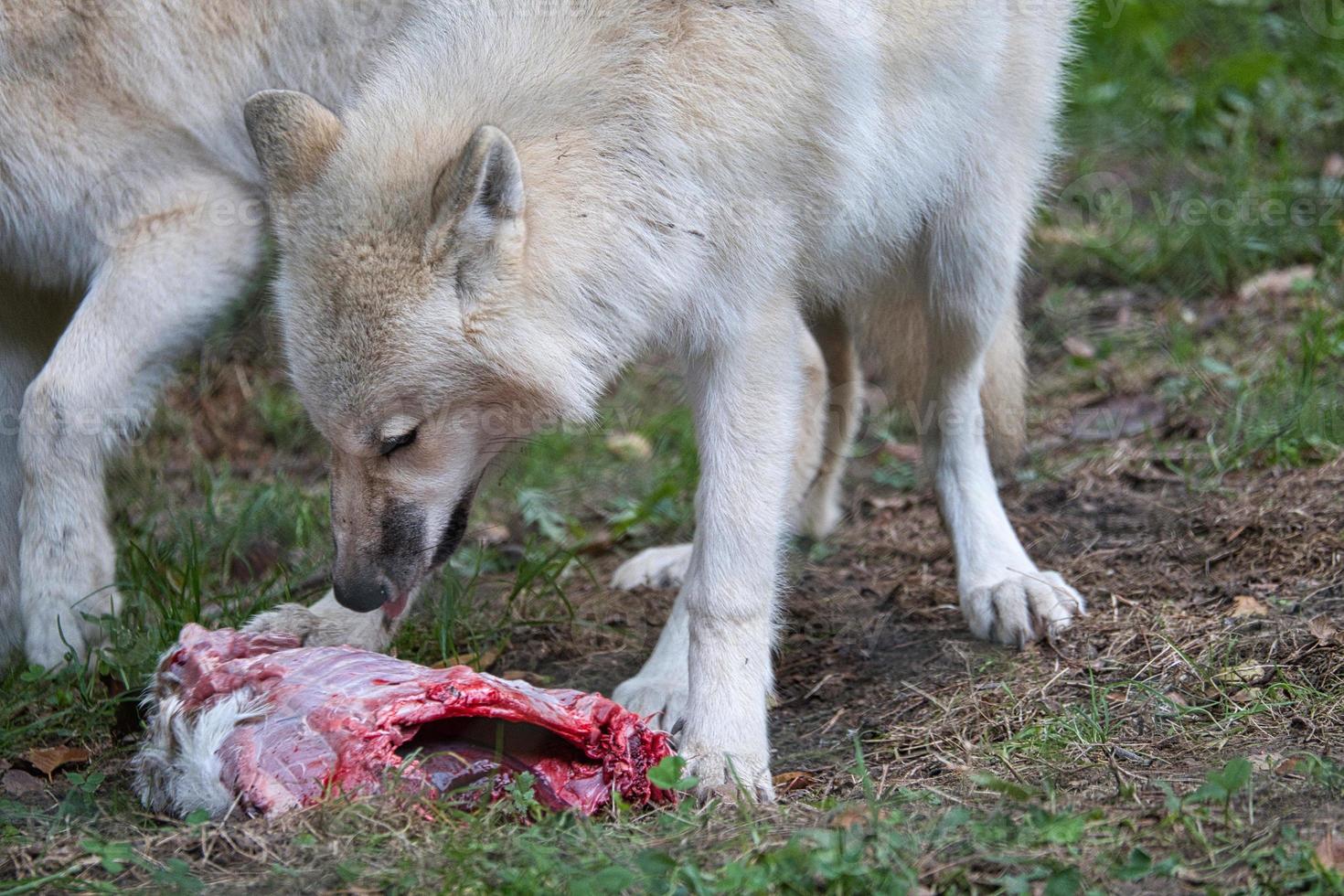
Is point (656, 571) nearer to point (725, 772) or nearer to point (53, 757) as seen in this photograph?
point (725, 772)

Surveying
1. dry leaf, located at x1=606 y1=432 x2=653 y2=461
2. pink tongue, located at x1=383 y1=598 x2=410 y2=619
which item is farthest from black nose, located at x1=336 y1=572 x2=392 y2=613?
dry leaf, located at x1=606 y1=432 x2=653 y2=461

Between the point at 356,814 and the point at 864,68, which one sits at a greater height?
the point at 864,68

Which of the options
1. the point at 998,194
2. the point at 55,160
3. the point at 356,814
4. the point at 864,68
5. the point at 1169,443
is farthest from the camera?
the point at 1169,443

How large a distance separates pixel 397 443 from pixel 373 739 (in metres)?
0.68

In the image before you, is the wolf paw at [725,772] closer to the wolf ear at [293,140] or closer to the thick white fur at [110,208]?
the wolf ear at [293,140]

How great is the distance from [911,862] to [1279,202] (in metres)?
4.56

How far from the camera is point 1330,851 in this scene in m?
2.18

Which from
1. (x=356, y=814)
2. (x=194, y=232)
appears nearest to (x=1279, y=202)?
(x=194, y=232)

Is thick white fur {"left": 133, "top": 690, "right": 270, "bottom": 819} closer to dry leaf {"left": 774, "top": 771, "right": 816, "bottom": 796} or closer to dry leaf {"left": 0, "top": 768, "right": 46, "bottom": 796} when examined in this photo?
dry leaf {"left": 0, "top": 768, "right": 46, "bottom": 796}

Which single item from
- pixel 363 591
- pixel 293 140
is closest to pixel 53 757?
pixel 363 591

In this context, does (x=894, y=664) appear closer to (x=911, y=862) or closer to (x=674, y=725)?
(x=674, y=725)

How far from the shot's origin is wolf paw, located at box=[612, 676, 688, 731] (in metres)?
3.39

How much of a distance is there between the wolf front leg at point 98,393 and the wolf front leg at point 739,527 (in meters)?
1.41

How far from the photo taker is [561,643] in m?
3.94
